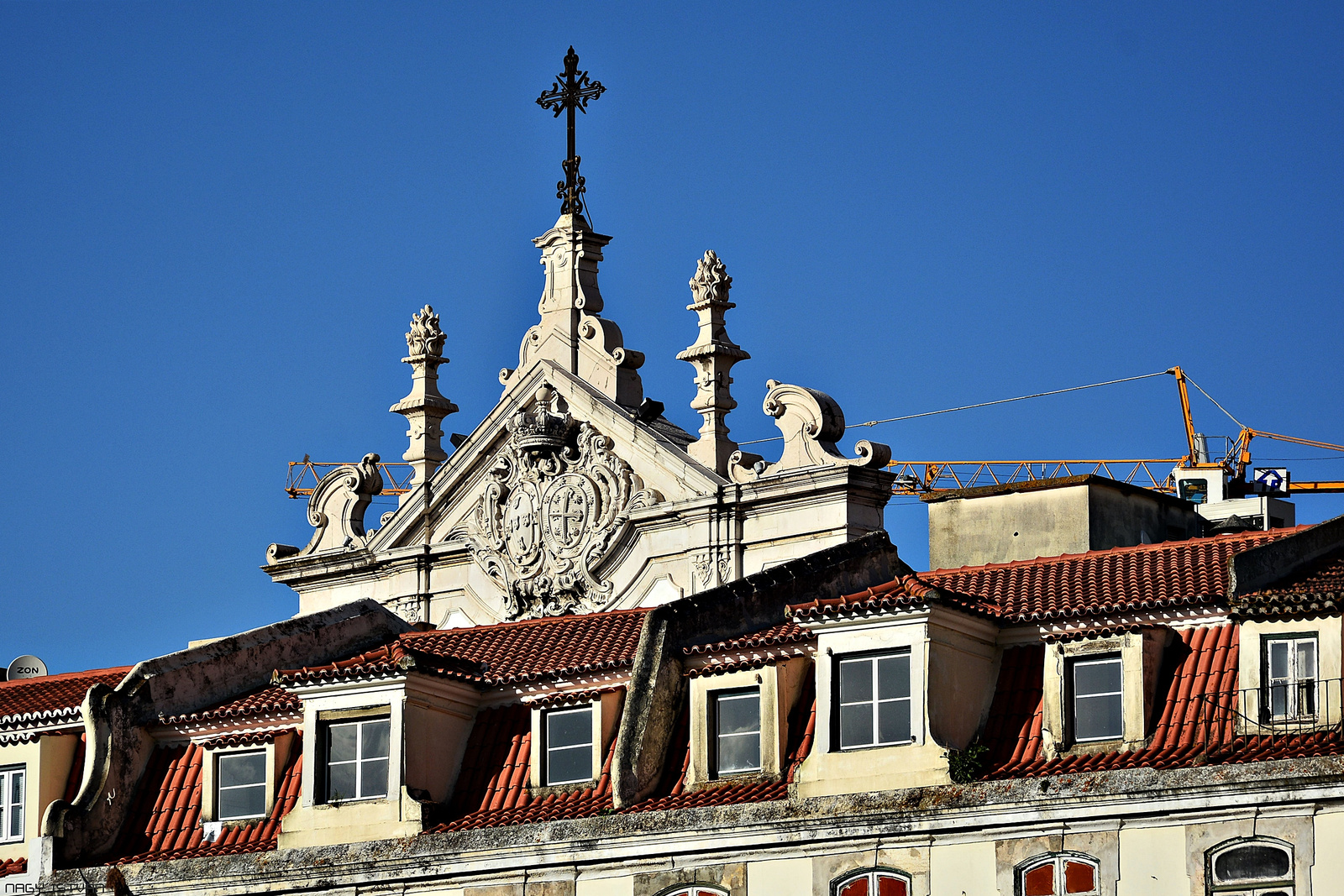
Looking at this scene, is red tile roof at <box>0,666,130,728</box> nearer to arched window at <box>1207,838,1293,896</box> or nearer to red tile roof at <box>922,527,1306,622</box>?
red tile roof at <box>922,527,1306,622</box>

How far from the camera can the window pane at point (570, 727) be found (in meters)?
34.9

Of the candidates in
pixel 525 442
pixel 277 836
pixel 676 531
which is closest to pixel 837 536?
pixel 676 531

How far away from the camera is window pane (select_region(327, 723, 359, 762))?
1409 inches

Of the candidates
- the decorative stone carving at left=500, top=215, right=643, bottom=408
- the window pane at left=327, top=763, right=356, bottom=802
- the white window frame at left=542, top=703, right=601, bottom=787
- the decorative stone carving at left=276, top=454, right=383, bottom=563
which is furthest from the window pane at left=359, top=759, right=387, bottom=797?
the decorative stone carving at left=276, top=454, right=383, bottom=563

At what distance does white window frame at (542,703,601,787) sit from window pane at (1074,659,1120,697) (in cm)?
627

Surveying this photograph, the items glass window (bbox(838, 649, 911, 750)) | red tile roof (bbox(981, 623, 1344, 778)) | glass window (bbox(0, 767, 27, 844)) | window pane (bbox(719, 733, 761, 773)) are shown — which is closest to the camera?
red tile roof (bbox(981, 623, 1344, 778))

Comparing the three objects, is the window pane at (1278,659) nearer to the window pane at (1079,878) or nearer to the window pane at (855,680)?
the window pane at (1079,878)

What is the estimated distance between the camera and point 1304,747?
1171 inches

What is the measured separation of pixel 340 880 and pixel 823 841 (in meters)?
6.68

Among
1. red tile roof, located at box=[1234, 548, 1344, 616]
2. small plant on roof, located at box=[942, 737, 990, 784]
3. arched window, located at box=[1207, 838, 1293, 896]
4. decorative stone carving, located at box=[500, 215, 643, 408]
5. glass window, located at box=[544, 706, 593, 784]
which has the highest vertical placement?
decorative stone carving, located at box=[500, 215, 643, 408]

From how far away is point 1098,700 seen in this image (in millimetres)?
31828

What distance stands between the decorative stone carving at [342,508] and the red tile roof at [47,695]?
51.4ft

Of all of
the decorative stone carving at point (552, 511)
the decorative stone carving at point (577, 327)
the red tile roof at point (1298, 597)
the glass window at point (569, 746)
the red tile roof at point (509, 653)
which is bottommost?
the glass window at point (569, 746)

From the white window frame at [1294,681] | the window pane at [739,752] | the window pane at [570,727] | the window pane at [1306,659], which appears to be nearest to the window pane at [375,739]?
the window pane at [570,727]
